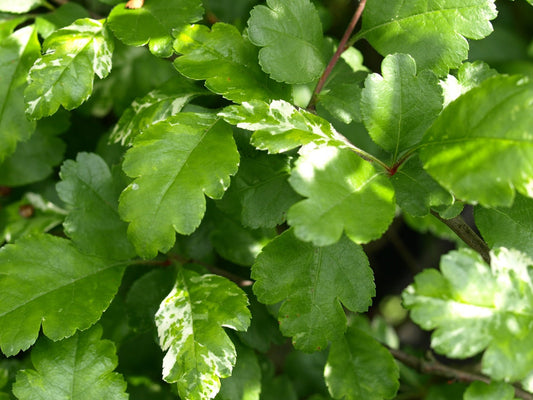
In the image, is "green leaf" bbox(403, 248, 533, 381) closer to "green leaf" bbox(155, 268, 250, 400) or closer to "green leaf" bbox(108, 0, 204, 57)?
"green leaf" bbox(155, 268, 250, 400)

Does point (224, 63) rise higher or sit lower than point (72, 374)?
higher

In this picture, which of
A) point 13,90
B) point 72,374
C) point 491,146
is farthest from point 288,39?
point 72,374

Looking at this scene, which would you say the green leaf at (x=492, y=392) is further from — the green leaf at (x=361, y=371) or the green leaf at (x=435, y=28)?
the green leaf at (x=435, y=28)

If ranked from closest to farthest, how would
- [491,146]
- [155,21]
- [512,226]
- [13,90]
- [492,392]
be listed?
[491,146], [492,392], [512,226], [155,21], [13,90]

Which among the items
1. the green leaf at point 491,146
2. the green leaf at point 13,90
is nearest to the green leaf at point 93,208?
the green leaf at point 13,90

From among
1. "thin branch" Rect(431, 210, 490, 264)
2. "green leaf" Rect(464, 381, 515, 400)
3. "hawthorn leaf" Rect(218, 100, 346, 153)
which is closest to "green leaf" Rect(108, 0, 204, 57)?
"hawthorn leaf" Rect(218, 100, 346, 153)

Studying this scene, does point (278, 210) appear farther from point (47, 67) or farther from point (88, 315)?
point (47, 67)

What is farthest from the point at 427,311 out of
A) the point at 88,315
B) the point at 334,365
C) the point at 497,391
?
the point at 88,315

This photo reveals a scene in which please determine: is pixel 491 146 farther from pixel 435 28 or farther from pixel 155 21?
pixel 155 21
